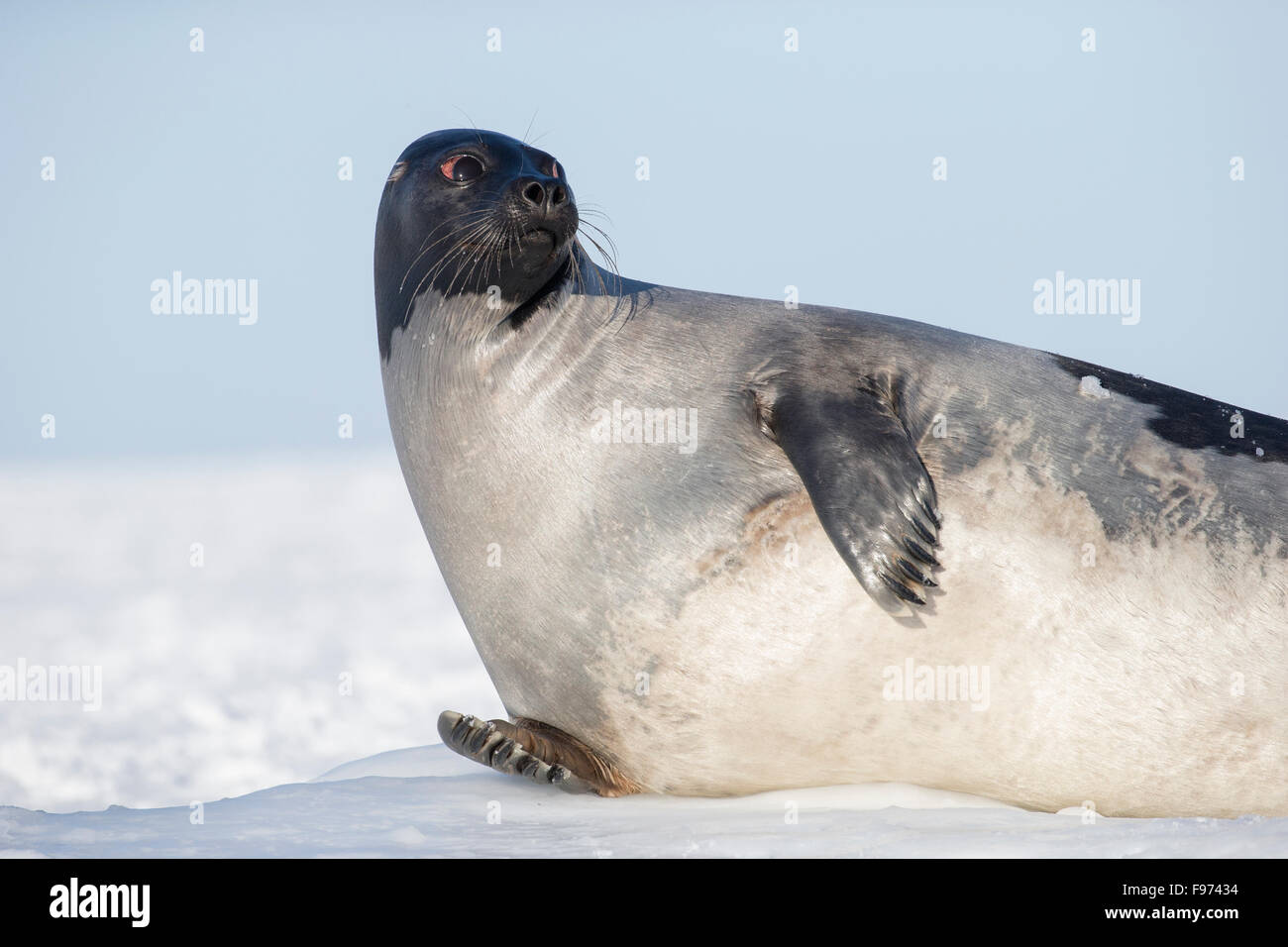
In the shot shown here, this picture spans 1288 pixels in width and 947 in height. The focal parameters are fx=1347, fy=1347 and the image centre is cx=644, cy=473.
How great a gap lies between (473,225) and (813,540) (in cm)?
181

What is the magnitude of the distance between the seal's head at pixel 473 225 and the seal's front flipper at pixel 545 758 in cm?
166

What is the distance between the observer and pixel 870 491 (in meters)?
4.48

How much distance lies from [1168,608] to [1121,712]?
1.29 ft

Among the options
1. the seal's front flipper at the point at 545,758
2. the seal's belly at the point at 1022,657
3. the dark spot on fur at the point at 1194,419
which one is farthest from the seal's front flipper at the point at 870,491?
the seal's front flipper at the point at 545,758

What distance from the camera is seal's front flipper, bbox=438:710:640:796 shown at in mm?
5156

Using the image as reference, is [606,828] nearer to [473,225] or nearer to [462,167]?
[473,225]

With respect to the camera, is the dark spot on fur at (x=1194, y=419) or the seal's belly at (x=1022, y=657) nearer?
the seal's belly at (x=1022, y=657)

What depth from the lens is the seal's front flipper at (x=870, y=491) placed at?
4.42 m

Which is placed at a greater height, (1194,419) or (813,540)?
(1194,419)

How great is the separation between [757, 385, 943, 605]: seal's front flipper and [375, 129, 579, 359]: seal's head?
4.08 feet
